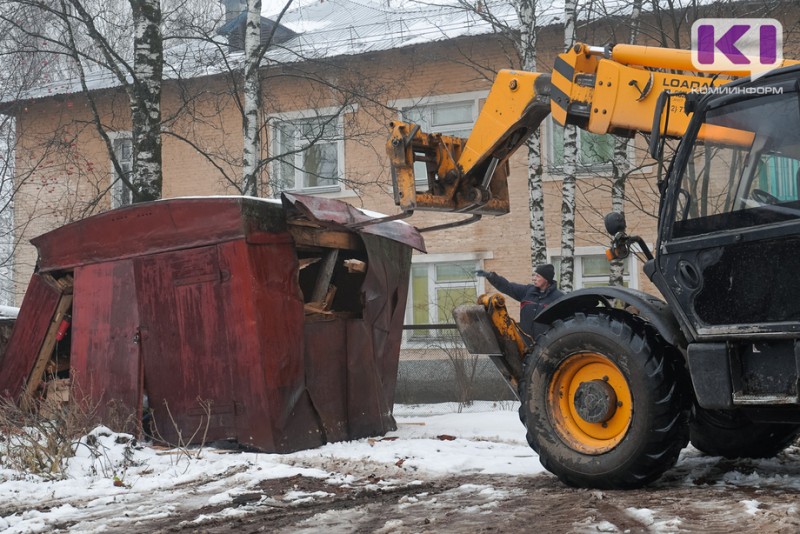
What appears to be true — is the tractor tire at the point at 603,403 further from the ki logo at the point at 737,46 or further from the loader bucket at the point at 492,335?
the ki logo at the point at 737,46

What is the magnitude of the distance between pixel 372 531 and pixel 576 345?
6.41ft

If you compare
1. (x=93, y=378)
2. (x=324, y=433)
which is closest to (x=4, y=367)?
(x=93, y=378)

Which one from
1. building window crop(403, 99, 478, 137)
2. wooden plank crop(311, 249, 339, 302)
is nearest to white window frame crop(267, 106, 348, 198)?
building window crop(403, 99, 478, 137)

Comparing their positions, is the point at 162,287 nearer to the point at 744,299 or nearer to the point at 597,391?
the point at 597,391

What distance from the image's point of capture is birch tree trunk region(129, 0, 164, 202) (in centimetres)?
1083

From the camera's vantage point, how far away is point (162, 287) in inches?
333

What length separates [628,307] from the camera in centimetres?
667

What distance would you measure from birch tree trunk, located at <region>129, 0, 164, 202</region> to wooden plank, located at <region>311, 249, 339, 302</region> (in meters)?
2.82

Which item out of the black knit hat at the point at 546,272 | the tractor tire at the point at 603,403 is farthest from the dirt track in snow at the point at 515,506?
the black knit hat at the point at 546,272

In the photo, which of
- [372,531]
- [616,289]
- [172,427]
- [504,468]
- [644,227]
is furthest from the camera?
[644,227]

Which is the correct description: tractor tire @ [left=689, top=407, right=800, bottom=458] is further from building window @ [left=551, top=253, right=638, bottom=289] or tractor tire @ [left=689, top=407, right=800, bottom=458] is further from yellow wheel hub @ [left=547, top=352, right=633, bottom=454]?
building window @ [left=551, top=253, right=638, bottom=289]

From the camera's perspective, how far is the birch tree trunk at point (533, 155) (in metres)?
13.0

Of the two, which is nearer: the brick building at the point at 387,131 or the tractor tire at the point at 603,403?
the tractor tire at the point at 603,403

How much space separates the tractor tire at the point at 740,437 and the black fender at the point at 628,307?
79 cm
